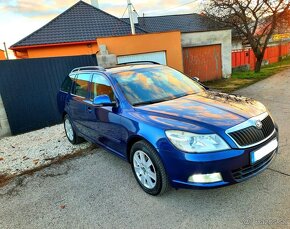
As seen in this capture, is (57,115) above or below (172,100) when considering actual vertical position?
below

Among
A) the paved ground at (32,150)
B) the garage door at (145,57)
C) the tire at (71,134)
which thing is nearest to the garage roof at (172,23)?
the garage door at (145,57)

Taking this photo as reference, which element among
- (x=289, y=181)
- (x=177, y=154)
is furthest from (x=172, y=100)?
(x=289, y=181)

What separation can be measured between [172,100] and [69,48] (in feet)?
40.2

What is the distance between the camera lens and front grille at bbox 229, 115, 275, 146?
2.60 m

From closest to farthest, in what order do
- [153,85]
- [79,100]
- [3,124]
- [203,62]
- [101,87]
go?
[153,85], [101,87], [79,100], [3,124], [203,62]

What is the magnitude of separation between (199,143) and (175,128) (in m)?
0.31

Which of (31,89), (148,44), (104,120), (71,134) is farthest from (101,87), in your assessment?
(148,44)

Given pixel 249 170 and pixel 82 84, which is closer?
pixel 249 170

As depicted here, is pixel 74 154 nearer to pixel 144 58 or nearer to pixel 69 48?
pixel 144 58

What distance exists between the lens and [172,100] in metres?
3.48

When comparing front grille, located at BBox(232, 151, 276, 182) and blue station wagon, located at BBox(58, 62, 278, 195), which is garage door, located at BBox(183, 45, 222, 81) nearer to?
blue station wagon, located at BBox(58, 62, 278, 195)

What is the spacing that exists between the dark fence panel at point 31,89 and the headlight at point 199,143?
594 centimetres

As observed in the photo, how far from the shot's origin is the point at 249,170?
8.80ft

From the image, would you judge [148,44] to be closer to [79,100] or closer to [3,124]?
[3,124]
